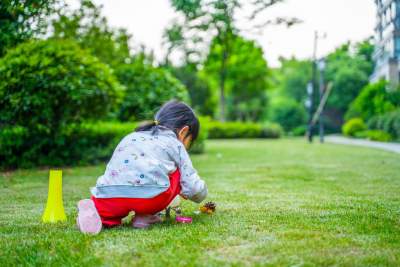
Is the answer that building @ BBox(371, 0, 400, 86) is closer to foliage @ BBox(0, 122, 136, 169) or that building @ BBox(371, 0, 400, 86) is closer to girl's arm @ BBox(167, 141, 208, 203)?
→ girl's arm @ BBox(167, 141, 208, 203)

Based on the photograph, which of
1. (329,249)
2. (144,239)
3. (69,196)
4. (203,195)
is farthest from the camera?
(69,196)

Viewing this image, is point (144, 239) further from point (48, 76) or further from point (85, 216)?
point (48, 76)

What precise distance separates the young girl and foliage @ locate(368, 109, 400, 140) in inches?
595

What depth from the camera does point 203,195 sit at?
390 centimetres

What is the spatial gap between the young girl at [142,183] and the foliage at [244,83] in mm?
34262

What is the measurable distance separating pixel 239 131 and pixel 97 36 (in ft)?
57.0

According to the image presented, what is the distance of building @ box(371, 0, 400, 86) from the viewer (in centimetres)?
722

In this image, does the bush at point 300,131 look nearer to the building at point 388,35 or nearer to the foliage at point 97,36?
the foliage at point 97,36

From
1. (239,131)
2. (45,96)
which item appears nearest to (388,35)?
(45,96)

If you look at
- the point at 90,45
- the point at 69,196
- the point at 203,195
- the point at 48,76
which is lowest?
the point at 69,196

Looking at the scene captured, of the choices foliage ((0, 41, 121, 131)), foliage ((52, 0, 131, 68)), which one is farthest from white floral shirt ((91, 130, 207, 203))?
foliage ((52, 0, 131, 68))

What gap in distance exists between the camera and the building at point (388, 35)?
722 cm

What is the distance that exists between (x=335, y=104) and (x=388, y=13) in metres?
18.1

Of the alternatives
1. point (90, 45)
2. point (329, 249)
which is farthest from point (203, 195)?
point (90, 45)
